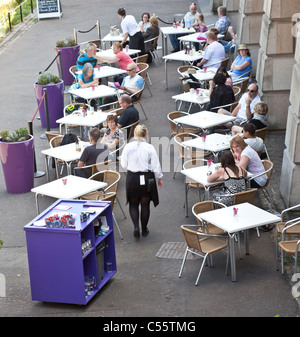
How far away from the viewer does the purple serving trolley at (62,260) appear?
27.9 ft

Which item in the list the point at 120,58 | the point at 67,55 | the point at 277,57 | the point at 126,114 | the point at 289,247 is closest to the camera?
the point at 289,247

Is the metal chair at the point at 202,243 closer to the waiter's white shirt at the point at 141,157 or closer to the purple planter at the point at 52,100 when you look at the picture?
the waiter's white shirt at the point at 141,157

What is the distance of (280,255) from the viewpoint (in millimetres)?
9844

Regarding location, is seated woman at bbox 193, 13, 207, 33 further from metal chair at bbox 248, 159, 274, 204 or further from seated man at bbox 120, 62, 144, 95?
metal chair at bbox 248, 159, 274, 204

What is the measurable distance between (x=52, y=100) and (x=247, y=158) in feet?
22.0

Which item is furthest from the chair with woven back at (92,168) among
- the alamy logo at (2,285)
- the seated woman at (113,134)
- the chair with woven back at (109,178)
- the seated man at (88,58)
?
the seated man at (88,58)

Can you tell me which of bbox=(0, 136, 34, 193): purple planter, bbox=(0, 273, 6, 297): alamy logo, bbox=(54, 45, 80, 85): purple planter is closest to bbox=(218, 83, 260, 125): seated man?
bbox=(0, 136, 34, 193): purple planter

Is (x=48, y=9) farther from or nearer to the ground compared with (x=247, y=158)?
farther from the ground

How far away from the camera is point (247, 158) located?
10742 mm

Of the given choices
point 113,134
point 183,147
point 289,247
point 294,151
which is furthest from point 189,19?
point 289,247

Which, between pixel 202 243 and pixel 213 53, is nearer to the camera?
pixel 202 243

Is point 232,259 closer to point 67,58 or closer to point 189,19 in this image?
point 67,58

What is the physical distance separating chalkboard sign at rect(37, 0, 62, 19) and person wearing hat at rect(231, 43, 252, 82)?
14830 mm

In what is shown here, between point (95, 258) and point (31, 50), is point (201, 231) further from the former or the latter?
point (31, 50)
